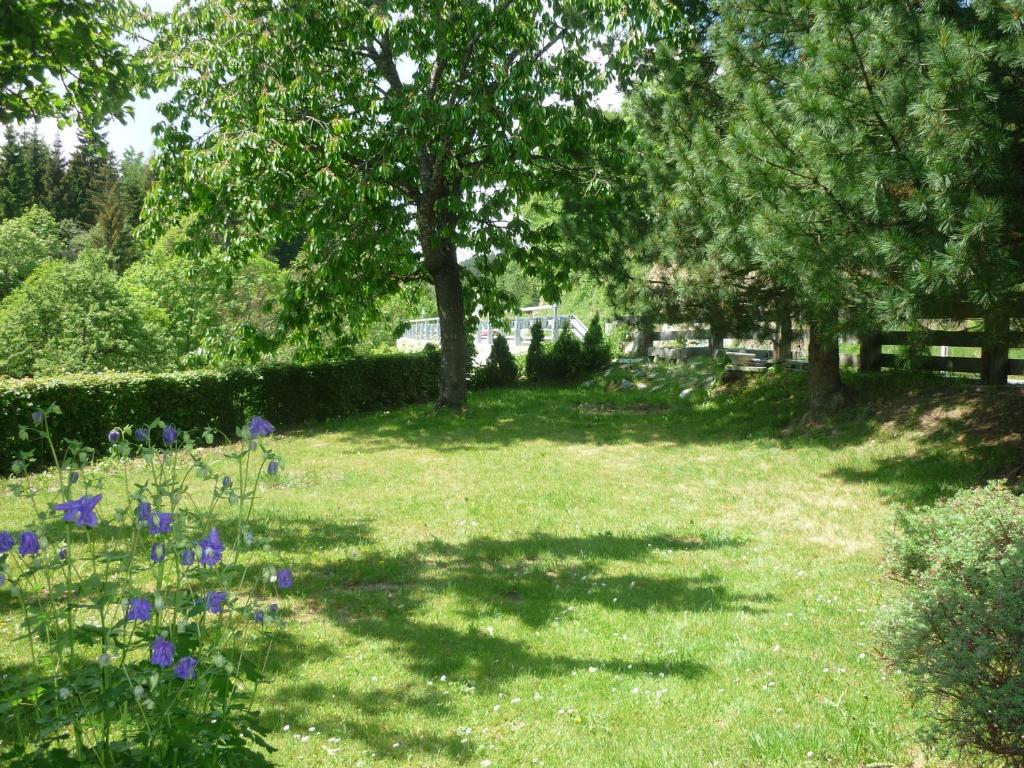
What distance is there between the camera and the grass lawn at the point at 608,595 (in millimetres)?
3557

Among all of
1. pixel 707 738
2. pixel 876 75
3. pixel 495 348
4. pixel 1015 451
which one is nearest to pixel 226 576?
pixel 707 738

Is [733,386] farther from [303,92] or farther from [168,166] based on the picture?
[168,166]

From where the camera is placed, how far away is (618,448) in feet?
38.8

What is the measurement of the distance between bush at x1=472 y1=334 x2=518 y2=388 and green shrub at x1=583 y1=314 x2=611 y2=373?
6.84ft

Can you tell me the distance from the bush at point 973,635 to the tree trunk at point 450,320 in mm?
12243

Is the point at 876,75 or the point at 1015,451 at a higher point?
the point at 876,75

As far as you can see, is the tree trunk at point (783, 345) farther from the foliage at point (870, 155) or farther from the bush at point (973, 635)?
the bush at point (973, 635)

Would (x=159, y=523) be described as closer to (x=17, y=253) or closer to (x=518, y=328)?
(x=518, y=328)

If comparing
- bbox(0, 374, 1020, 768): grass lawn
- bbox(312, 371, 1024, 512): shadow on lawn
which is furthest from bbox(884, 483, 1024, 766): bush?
bbox(312, 371, 1024, 512): shadow on lawn

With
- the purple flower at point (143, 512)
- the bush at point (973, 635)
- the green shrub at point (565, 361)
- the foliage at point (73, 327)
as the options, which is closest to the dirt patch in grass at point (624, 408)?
the green shrub at point (565, 361)

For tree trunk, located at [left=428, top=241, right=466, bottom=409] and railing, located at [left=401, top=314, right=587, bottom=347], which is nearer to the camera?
tree trunk, located at [left=428, top=241, right=466, bottom=409]

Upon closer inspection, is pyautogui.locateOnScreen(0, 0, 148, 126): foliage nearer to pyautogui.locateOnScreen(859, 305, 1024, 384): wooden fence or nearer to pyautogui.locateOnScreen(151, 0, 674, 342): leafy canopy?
pyautogui.locateOnScreen(151, 0, 674, 342): leafy canopy

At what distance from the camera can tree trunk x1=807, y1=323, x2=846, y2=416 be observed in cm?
1154

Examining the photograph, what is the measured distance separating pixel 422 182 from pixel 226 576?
12405 mm
